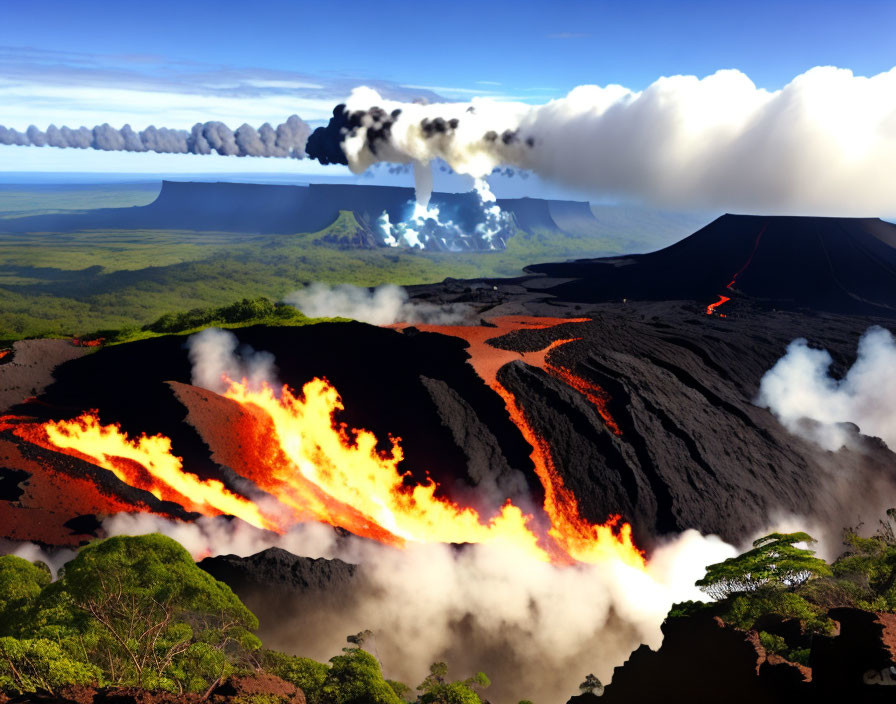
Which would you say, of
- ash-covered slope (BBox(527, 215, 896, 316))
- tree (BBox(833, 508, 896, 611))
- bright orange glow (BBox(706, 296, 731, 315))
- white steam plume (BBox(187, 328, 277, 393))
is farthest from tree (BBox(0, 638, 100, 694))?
ash-covered slope (BBox(527, 215, 896, 316))

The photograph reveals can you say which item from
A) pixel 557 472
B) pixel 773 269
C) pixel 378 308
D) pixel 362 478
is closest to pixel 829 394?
pixel 557 472

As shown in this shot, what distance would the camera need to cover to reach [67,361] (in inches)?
2125

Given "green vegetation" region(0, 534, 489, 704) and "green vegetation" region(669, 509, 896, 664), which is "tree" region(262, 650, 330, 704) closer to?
"green vegetation" region(0, 534, 489, 704)

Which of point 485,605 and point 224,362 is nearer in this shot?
point 485,605

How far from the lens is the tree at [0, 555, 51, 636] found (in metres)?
19.7

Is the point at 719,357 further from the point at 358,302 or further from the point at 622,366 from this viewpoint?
the point at 358,302

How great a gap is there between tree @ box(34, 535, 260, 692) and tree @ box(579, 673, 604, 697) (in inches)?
503

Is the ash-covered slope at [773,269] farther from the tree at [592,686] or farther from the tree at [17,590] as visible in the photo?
the tree at [17,590]

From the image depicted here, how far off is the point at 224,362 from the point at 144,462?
11.5 m

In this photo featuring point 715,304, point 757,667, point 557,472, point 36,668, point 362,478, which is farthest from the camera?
point 715,304

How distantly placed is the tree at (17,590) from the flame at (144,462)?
13.7 meters

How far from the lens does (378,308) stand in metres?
80.2

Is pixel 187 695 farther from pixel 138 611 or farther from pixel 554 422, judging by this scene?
pixel 554 422

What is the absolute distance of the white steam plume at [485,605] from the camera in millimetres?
28531
